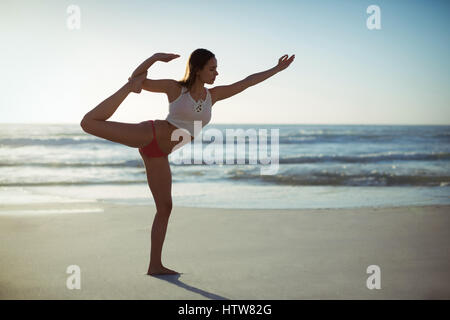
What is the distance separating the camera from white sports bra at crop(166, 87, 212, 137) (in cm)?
320

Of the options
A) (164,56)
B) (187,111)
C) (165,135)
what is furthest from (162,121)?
(164,56)

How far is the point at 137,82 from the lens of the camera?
3039 mm

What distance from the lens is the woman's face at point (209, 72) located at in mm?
3260

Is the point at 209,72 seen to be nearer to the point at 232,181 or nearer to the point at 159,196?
the point at 159,196

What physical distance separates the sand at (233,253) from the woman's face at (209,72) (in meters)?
1.53

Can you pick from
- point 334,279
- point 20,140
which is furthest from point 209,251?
point 20,140

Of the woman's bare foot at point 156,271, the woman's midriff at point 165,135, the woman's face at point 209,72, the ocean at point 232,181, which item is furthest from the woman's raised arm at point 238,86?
the ocean at point 232,181

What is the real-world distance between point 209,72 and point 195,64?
0.12m

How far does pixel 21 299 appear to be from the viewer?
2.95 metres

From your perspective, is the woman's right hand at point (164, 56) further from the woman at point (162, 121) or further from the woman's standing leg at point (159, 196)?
the woman's standing leg at point (159, 196)

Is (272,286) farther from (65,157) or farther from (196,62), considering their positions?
(65,157)

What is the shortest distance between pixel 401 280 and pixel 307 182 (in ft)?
26.3

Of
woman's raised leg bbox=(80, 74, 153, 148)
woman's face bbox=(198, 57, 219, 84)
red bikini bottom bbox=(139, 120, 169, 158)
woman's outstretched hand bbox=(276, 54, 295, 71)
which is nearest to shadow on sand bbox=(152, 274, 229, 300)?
red bikini bottom bbox=(139, 120, 169, 158)

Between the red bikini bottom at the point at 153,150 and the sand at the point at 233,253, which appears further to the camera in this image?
the red bikini bottom at the point at 153,150
